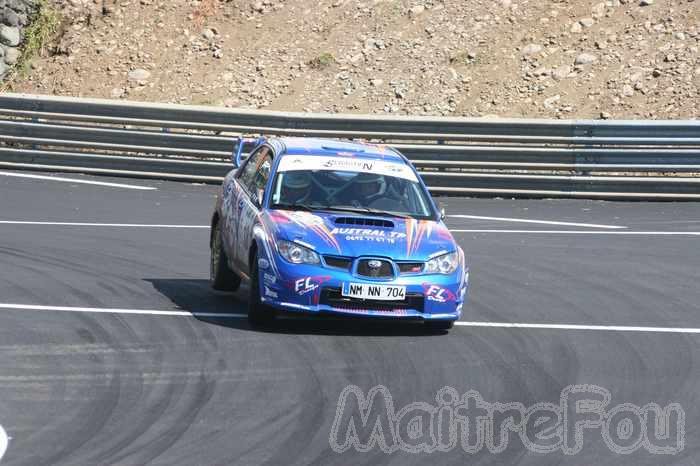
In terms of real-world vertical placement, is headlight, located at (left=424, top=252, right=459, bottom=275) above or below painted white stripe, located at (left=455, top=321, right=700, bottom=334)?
above

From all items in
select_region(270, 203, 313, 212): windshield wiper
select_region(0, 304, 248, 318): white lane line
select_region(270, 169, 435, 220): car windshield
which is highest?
select_region(270, 169, 435, 220): car windshield

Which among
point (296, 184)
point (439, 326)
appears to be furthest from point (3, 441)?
point (296, 184)

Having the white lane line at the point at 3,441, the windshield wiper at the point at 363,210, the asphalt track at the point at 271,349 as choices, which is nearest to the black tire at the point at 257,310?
the asphalt track at the point at 271,349

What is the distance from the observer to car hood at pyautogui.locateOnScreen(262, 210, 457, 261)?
11.5m

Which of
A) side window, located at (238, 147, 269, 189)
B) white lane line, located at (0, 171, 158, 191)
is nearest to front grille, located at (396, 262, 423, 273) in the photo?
side window, located at (238, 147, 269, 189)

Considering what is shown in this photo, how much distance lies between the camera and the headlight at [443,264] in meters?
11.6

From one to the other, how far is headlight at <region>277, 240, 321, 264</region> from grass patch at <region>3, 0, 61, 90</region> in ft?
63.1

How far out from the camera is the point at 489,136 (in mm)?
21656

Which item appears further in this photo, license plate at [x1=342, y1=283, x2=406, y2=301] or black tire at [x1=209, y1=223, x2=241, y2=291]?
black tire at [x1=209, y1=223, x2=241, y2=291]

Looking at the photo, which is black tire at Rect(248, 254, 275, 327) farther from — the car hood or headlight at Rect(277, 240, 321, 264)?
the car hood

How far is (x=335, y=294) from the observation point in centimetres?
1134

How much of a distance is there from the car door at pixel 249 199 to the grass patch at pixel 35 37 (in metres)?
16.8

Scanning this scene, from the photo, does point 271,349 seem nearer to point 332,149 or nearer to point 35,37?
point 332,149

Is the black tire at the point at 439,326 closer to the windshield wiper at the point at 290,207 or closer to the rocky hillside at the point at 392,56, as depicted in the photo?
the windshield wiper at the point at 290,207
